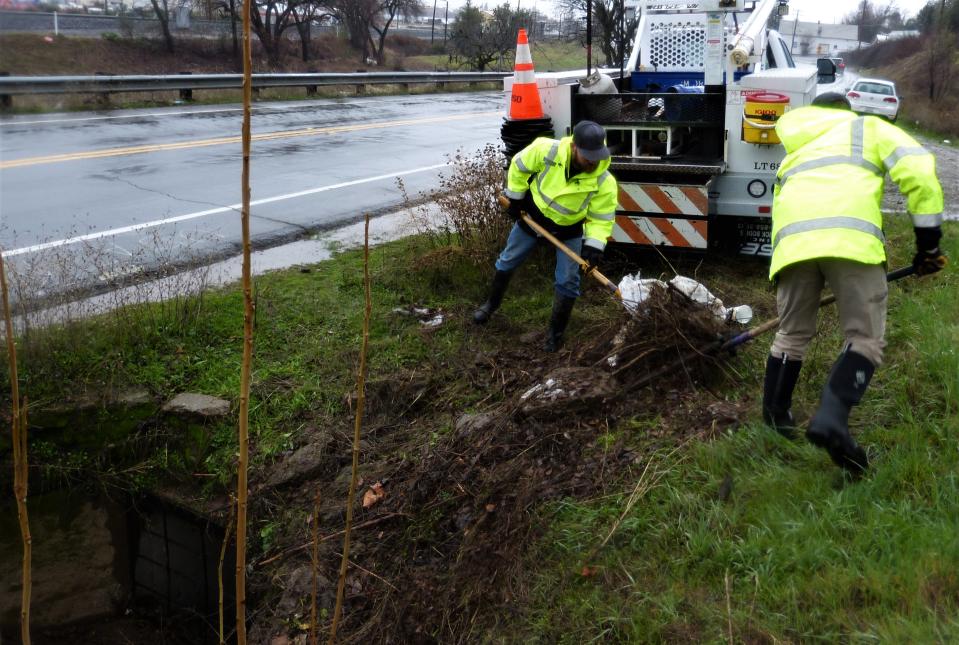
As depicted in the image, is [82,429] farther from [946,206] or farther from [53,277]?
[946,206]

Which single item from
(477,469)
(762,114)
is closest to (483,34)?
(762,114)

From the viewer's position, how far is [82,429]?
514 centimetres

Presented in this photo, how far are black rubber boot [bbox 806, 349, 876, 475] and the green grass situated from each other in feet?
0.34

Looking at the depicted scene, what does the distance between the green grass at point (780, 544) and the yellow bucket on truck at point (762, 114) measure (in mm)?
2340

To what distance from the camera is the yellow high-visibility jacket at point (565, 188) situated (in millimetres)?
5535

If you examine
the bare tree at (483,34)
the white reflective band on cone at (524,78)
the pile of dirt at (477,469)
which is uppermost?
the bare tree at (483,34)

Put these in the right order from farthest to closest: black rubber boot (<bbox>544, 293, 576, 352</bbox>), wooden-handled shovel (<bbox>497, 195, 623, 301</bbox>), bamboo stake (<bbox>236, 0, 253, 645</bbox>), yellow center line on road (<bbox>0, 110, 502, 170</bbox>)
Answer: yellow center line on road (<bbox>0, 110, 502, 170</bbox>)
black rubber boot (<bbox>544, 293, 576, 352</bbox>)
wooden-handled shovel (<bbox>497, 195, 623, 301</bbox>)
bamboo stake (<bbox>236, 0, 253, 645</bbox>)

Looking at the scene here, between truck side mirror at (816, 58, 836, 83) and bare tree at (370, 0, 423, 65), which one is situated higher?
bare tree at (370, 0, 423, 65)

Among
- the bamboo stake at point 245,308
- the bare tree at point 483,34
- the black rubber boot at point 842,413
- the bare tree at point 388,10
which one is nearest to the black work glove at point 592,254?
the black rubber boot at point 842,413

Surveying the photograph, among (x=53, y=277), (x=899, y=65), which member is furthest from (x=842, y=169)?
(x=899, y=65)

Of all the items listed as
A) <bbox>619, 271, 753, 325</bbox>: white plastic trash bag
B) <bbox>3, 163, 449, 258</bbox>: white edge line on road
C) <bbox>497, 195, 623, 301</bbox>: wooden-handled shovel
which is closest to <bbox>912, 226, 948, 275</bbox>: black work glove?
<bbox>619, 271, 753, 325</bbox>: white plastic trash bag

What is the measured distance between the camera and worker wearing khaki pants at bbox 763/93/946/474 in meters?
3.46

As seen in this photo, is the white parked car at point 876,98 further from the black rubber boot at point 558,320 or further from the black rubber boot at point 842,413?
the black rubber boot at point 842,413

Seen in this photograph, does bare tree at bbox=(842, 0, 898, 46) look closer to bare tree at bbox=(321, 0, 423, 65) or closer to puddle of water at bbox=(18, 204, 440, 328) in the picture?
bare tree at bbox=(321, 0, 423, 65)
